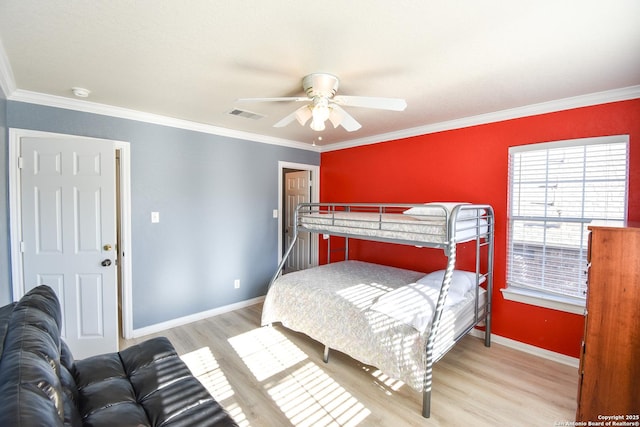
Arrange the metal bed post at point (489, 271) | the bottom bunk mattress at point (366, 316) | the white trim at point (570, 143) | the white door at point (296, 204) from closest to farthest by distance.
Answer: the bottom bunk mattress at point (366, 316)
the white trim at point (570, 143)
the metal bed post at point (489, 271)
the white door at point (296, 204)

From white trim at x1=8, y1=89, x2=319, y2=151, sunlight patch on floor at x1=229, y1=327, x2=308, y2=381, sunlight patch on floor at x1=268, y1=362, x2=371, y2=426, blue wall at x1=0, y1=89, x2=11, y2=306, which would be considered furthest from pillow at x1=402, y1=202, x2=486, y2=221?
blue wall at x1=0, y1=89, x2=11, y2=306

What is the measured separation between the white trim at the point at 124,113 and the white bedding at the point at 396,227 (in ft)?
4.97

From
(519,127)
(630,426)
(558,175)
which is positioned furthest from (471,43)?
(630,426)

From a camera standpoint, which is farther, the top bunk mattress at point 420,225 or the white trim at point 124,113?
the white trim at point 124,113

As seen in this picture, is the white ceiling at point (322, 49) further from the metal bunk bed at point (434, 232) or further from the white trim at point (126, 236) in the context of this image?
the metal bunk bed at point (434, 232)

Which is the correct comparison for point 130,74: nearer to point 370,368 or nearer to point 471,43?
point 471,43

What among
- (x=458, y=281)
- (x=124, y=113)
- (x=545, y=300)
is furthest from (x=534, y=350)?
(x=124, y=113)

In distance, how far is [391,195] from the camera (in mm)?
3846

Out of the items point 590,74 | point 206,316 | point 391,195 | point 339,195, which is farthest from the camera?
point 339,195

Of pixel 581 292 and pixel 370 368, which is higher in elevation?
pixel 581 292

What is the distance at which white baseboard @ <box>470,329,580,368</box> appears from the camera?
255 cm

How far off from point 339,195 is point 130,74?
10.00 ft

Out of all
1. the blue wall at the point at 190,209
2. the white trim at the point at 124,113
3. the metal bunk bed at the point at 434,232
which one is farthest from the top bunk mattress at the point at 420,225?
the white trim at the point at 124,113

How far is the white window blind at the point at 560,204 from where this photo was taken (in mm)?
2375
